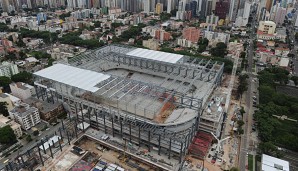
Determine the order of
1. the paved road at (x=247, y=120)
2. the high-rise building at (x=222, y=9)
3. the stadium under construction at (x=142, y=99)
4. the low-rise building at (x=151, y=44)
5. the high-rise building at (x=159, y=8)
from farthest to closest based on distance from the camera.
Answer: the high-rise building at (x=159, y=8) < the high-rise building at (x=222, y=9) < the low-rise building at (x=151, y=44) < the stadium under construction at (x=142, y=99) < the paved road at (x=247, y=120)

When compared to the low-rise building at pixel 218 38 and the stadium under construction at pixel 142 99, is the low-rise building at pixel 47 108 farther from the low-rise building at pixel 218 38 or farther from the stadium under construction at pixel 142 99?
the low-rise building at pixel 218 38

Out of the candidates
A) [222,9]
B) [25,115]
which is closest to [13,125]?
[25,115]

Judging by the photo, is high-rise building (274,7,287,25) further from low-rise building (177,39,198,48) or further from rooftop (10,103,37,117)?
rooftop (10,103,37,117)

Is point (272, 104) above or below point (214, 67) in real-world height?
below

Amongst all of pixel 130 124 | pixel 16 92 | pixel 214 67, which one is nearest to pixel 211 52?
pixel 214 67

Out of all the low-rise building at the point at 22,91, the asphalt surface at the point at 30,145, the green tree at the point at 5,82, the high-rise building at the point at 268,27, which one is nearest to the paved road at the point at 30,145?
the asphalt surface at the point at 30,145

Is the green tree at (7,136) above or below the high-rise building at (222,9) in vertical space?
below

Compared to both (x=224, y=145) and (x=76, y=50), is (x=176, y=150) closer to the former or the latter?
(x=224, y=145)
